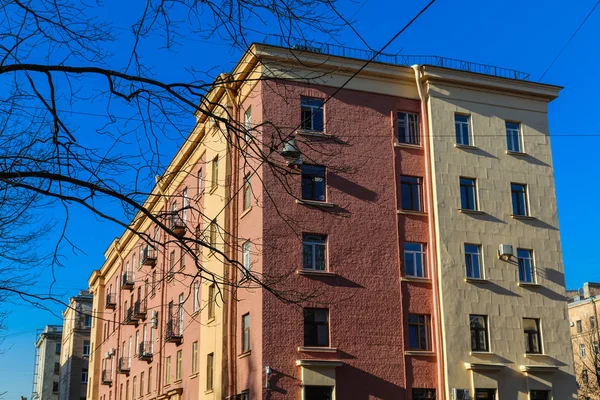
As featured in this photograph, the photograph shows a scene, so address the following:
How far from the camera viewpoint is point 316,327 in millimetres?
26469

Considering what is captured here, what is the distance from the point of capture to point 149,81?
8391mm

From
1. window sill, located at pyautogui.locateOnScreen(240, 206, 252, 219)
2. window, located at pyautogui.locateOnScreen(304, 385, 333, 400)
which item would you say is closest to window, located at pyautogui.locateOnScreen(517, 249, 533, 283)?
window, located at pyautogui.locateOnScreen(304, 385, 333, 400)

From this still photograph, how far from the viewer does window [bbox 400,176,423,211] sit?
95.8ft

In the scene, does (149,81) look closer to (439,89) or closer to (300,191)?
(300,191)

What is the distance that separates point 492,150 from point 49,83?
78.5 feet

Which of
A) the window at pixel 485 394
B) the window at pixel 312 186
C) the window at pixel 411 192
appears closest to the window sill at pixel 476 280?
the window at pixel 411 192

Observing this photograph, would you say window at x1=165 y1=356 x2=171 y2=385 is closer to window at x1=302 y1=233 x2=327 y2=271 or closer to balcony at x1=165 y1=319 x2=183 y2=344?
balcony at x1=165 y1=319 x2=183 y2=344

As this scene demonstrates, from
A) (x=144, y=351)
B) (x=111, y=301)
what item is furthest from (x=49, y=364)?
(x=144, y=351)

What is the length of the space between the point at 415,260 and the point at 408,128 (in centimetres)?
505

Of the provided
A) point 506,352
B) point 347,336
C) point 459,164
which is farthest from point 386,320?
point 459,164

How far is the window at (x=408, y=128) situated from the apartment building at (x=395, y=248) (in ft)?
0.16

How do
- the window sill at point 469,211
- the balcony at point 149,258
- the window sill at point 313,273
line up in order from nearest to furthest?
the window sill at point 313,273
the window sill at point 469,211
the balcony at point 149,258

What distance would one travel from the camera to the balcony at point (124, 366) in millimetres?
45125

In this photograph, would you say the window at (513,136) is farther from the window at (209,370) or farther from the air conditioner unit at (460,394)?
the window at (209,370)
